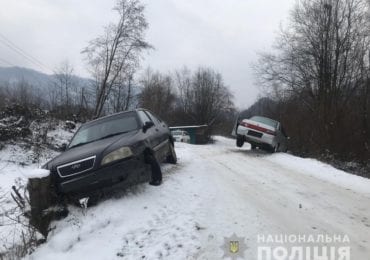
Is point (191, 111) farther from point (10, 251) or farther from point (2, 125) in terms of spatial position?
point (10, 251)

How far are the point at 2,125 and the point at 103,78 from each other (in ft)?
61.3

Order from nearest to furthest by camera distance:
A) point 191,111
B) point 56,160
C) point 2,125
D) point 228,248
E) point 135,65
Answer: point 228,248 → point 56,160 → point 2,125 → point 135,65 → point 191,111

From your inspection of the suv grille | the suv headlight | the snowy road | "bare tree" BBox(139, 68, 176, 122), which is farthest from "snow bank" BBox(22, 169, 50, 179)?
"bare tree" BBox(139, 68, 176, 122)

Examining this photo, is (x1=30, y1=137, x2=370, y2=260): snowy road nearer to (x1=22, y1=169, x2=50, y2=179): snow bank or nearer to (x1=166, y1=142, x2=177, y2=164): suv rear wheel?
(x1=22, y1=169, x2=50, y2=179): snow bank

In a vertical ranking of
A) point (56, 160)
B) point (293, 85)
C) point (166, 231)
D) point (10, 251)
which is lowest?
point (10, 251)

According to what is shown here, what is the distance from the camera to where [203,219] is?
18.9ft

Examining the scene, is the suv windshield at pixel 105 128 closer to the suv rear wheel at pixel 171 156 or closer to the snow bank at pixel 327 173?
the suv rear wheel at pixel 171 156

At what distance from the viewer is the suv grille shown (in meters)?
6.51

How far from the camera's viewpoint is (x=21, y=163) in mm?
12031

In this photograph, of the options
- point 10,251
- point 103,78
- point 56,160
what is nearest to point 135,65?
point 103,78

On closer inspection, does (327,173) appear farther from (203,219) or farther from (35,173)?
(35,173)

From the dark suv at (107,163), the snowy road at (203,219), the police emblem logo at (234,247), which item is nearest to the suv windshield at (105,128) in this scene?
the dark suv at (107,163)

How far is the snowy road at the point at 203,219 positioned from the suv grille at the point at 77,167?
0.68 meters

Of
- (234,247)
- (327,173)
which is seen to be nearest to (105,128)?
(234,247)
